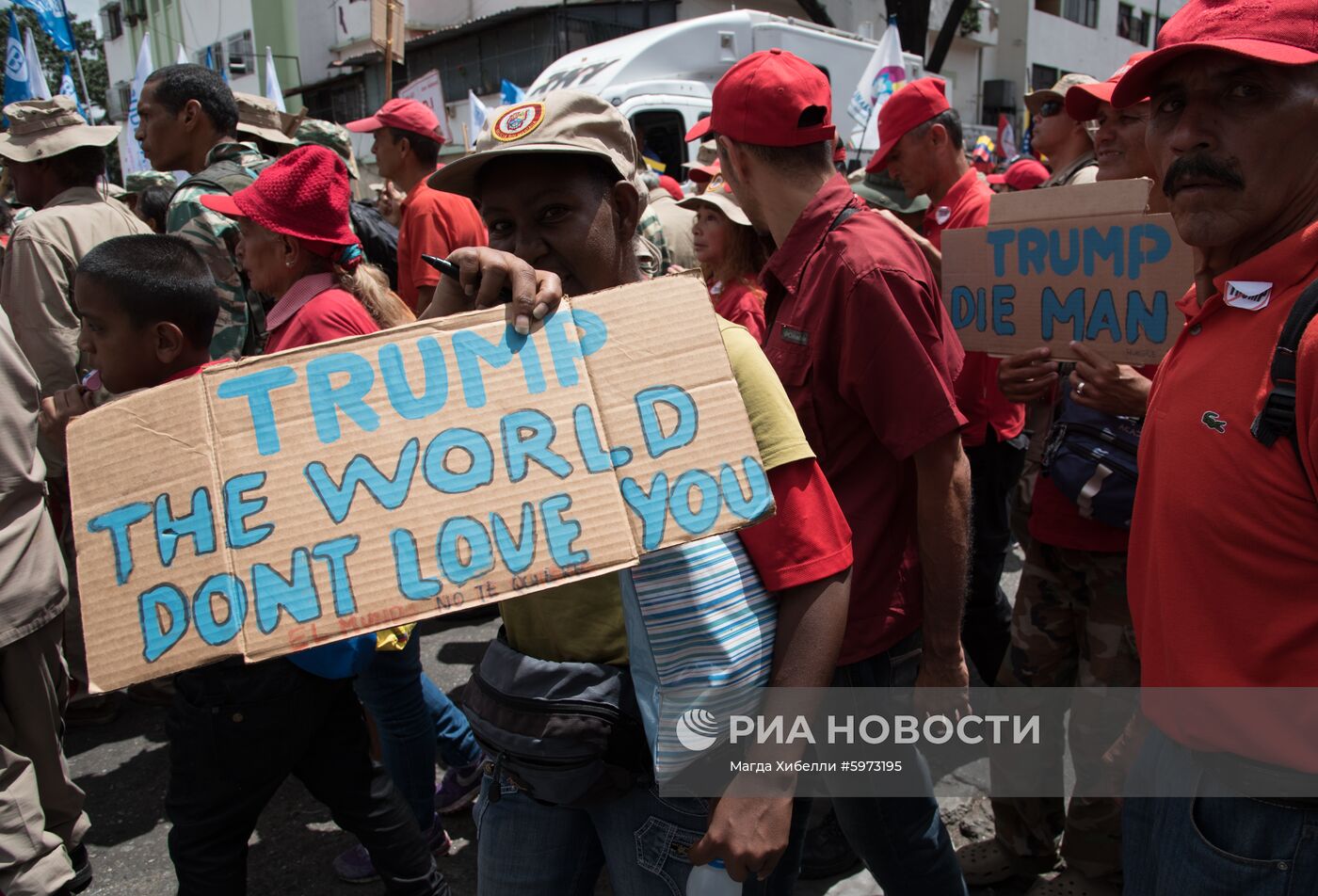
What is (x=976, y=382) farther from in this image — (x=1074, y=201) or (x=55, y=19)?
(x=55, y=19)

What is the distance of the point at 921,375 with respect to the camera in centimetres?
196

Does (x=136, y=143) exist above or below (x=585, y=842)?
below

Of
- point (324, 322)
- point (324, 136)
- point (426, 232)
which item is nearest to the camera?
point (324, 322)

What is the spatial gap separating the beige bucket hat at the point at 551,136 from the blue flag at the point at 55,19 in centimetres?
1280

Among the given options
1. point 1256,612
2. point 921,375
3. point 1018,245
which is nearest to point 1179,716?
point 1256,612

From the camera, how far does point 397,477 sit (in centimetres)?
130

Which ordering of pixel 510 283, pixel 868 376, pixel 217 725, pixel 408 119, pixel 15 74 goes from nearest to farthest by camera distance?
pixel 510 283, pixel 868 376, pixel 217 725, pixel 408 119, pixel 15 74

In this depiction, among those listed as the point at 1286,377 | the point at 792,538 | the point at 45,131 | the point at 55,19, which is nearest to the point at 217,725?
the point at 792,538

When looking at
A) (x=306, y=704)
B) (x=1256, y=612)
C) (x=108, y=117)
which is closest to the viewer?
(x=1256, y=612)

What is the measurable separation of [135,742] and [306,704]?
91.3 inches

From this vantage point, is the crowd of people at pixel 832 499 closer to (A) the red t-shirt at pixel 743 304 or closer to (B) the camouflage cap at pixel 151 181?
(A) the red t-shirt at pixel 743 304

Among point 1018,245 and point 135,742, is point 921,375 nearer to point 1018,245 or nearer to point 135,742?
point 1018,245

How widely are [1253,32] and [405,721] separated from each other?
2.70 m

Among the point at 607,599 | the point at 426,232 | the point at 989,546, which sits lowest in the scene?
the point at 989,546
